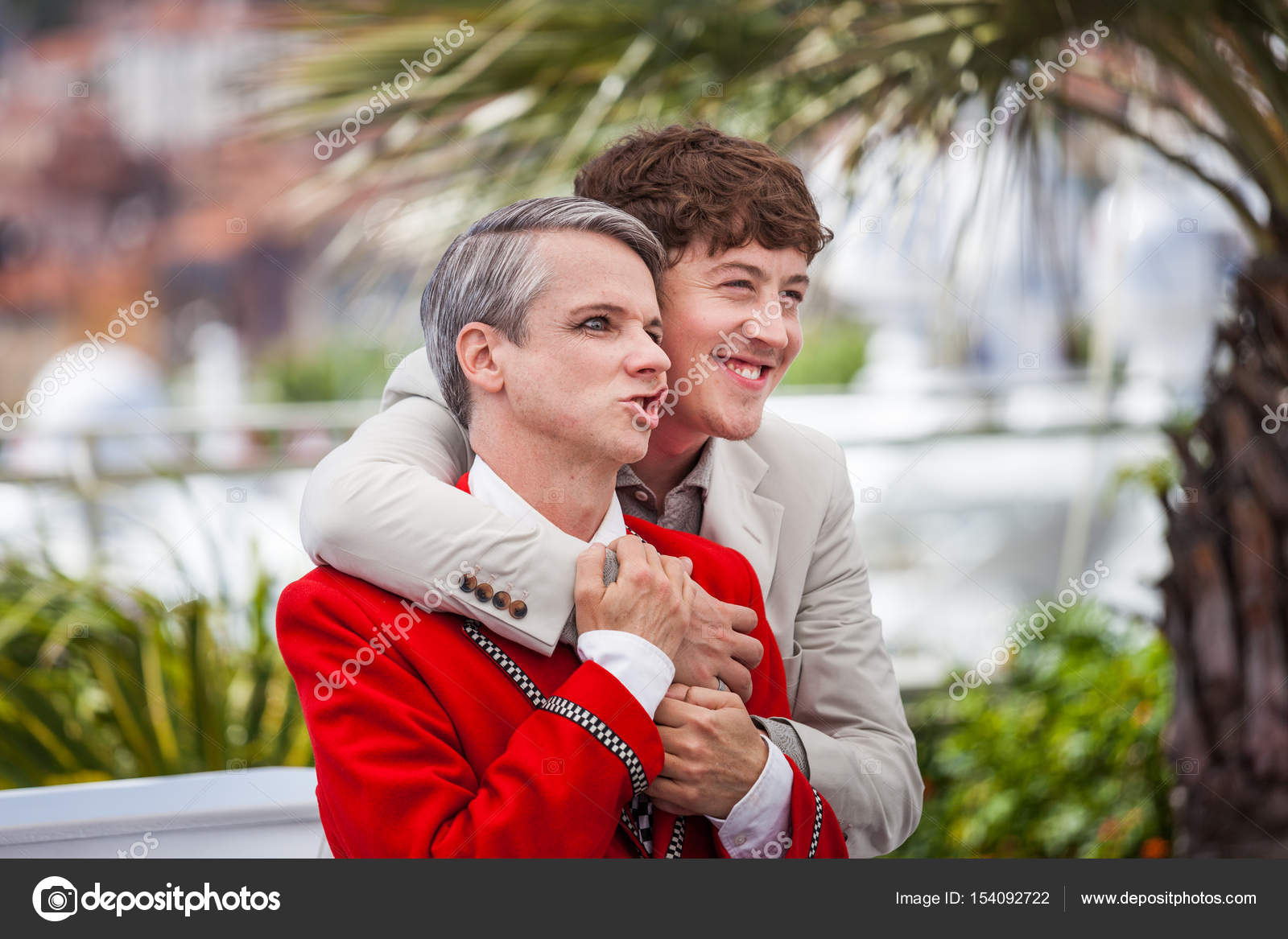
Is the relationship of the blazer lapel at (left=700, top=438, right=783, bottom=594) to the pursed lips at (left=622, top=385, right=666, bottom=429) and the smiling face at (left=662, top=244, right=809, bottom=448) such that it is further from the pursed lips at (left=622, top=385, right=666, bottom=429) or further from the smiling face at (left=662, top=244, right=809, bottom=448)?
the pursed lips at (left=622, top=385, right=666, bottom=429)

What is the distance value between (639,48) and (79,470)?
9.35 feet

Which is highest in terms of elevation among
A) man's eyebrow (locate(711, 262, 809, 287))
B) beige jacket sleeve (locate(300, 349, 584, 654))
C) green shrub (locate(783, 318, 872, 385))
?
green shrub (locate(783, 318, 872, 385))

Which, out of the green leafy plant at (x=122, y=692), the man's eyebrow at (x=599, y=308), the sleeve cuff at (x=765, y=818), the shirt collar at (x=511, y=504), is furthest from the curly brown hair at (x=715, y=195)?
the green leafy plant at (x=122, y=692)

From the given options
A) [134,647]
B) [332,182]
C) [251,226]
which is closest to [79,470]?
[134,647]

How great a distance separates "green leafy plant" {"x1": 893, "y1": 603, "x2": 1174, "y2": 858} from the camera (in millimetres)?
3496

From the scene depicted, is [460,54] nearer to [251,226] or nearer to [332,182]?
[332,182]

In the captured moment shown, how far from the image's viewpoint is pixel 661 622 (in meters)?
1.34

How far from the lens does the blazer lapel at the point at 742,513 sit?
5.54ft

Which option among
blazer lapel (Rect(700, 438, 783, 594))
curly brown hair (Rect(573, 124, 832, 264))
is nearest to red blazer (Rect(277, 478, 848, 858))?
blazer lapel (Rect(700, 438, 783, 594))

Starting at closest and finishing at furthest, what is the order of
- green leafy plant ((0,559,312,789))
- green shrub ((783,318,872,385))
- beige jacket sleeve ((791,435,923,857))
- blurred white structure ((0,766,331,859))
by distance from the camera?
beige jacket sleeve ((791,435,923,857)), blurred white structure ((0,766,331,859)), green leafy plant ((0,559,312,789)), green shrub ((783,318,872,385))

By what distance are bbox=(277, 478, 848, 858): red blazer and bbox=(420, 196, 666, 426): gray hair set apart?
1.05 ft

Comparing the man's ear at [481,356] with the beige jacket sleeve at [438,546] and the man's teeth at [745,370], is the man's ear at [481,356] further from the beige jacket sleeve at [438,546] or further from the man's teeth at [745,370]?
the man's teeth at [745,370]

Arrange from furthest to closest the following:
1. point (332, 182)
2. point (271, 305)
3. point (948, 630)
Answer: point (271, 305) → point (948, 630) → point (332, 182)

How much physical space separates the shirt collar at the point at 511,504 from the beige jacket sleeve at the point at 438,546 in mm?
34
